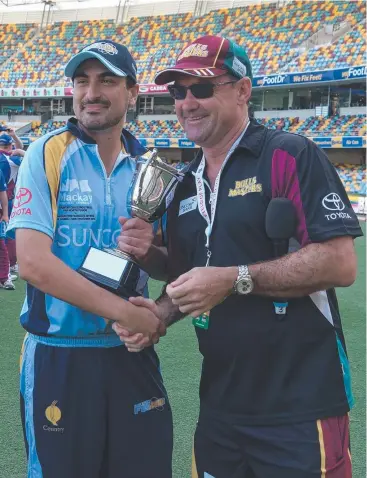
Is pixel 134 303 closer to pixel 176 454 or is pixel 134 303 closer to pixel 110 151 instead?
pixel 110 151

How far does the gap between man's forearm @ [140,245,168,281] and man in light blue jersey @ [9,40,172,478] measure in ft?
0.12

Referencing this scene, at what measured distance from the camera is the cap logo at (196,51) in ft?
6.82

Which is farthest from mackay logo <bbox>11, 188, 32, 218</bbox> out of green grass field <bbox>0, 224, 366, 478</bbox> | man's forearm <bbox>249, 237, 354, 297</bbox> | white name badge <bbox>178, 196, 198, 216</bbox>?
green grass field <bbox>0, 224, 366, 478</bbox>

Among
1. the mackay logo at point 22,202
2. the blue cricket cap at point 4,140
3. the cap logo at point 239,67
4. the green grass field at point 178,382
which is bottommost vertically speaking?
the green grass field at point 178,382

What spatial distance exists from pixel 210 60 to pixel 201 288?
0.87 m

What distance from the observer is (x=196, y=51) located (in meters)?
2.10

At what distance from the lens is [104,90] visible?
2207 millimetres

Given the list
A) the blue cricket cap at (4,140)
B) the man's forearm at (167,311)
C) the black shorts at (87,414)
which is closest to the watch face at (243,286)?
the man's forearm at (167,311)

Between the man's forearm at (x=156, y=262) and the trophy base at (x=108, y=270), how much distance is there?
30 cm

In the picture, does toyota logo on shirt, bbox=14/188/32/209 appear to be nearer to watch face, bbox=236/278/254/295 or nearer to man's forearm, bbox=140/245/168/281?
man's forearm, bbox=140/245/168/281

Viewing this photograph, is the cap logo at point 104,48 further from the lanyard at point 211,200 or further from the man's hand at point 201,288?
the man's hand at point 201,288

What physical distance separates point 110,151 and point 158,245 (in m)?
0.46

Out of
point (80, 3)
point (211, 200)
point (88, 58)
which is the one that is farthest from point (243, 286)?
point (80, 3)

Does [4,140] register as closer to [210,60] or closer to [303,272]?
[210,60]
